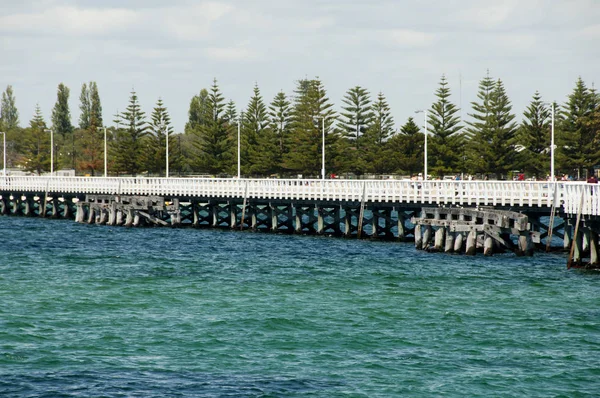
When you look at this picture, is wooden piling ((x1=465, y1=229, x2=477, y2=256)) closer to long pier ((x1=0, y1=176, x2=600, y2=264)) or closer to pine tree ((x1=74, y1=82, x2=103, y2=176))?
long pier ((x1=0, y1=176, x2=600, y2=264))

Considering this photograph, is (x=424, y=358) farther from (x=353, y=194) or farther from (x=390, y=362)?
(x=353, y=194)

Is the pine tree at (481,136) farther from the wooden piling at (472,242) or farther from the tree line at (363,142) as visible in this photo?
the wooden piling at (472,242)

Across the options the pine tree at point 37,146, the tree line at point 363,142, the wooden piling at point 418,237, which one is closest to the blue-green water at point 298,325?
the wooden piling at point 418,237

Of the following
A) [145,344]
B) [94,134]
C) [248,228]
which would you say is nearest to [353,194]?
[248,228]

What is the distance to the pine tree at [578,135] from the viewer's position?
96875 millimetres

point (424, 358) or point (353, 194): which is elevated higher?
point (353, 194)

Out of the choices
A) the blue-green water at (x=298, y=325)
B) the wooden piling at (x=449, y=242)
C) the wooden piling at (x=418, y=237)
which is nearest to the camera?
the blue-green water at (x=298, y=325)

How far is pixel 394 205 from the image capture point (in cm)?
4881

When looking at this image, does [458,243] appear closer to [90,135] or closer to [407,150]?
[407,150]

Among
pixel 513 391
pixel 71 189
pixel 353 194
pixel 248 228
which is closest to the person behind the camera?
pixel 513 391

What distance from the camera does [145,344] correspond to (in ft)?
78.6

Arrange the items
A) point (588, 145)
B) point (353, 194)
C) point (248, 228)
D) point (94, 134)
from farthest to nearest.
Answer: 1. point (94, 134)
2. point (588, 145)
3. point (248, 228)
4. point (353, 194)

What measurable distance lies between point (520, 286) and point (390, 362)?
494 inches

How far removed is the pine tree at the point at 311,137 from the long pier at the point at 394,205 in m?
36.6
